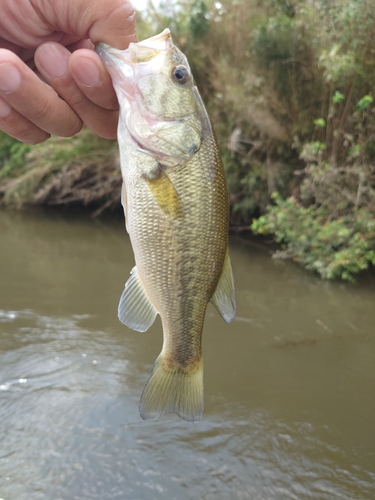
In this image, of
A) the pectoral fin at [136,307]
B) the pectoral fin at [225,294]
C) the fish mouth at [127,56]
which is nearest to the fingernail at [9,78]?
the fish mouth at [127,56]

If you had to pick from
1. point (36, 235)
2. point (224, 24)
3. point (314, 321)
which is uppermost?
point (224, 24)

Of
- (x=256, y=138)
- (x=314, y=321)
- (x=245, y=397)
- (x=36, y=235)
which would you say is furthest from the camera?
(x=36, y=235)

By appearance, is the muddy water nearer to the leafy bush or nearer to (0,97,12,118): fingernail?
the leafy bush

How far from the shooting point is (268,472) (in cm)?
330

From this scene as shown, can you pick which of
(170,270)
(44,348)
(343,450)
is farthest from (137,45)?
(44,348)

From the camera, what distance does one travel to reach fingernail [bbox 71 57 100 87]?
61.3 inches

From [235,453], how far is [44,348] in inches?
98.8

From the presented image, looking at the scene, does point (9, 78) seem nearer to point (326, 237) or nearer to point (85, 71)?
point (85, 71)

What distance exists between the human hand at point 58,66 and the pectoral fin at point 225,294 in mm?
848

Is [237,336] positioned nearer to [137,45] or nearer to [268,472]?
[268,472]

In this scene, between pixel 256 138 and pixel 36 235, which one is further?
pixel 36 235

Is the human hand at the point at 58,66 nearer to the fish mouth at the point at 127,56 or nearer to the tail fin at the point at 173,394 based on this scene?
the fish mouth at the point at 127,56

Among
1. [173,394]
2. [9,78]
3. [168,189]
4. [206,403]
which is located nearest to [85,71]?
[9,78]

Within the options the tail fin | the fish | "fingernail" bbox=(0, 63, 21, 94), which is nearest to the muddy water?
the tail fin
